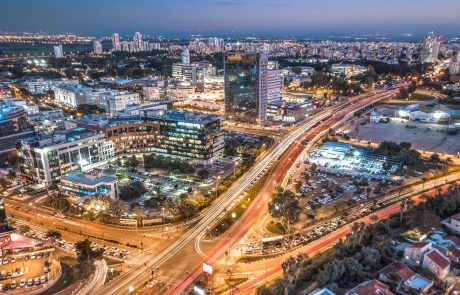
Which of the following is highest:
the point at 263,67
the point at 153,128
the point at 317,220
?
the point at 263,67

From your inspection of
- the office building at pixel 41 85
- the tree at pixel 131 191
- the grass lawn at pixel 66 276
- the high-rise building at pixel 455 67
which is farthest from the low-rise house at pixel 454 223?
the high-rise building at pixel 455 67

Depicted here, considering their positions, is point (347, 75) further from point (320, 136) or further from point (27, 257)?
point (27, 257)

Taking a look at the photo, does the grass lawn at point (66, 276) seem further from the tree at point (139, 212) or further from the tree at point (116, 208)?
the tree at point (139, 212)

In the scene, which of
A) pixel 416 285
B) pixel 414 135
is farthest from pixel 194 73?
pixel 416 285

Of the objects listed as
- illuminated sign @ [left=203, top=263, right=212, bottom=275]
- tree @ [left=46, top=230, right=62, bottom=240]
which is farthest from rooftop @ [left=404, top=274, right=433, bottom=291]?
tree @ [left=46, top=230, right=62, bottom=240]

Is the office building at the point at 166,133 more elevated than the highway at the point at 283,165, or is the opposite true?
the office building at the point at 166,133

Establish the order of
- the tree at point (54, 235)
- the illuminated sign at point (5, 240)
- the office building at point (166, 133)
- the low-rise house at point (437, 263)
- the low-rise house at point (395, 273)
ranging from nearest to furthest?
the low-rise house at point (395, 273)
the low-rise house at point (437, 263)
the illuminated sign at point (5, 240)
the tree at point (54, 235)
the office building at point (166, 133)

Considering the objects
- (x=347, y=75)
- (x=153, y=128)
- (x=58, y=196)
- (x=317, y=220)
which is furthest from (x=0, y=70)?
(x=317, y=220)
